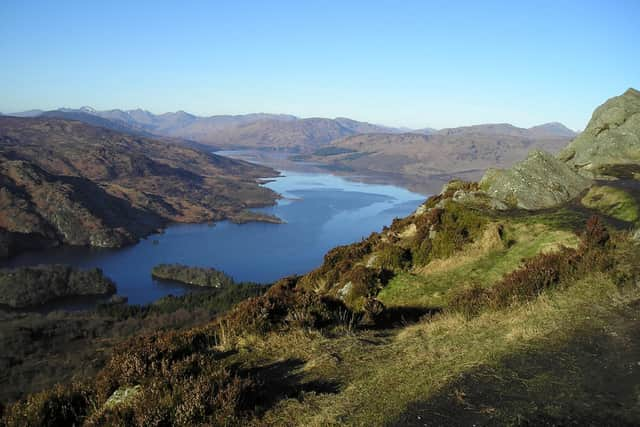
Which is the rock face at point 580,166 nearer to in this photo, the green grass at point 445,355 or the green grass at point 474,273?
the green grass at point 474,273

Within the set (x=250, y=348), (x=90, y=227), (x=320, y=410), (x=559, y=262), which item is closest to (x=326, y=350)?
(x=250, y=348)

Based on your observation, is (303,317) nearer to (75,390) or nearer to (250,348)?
(250,348)

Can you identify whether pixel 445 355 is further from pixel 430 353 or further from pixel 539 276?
pixel 539 276

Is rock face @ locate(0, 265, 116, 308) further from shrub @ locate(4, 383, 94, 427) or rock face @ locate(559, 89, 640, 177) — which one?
shrub @ locate(4, 383, 94, 427)

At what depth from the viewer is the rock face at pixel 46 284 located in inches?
4547

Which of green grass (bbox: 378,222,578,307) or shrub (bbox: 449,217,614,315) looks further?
green grass (bbox: 378,222,578,307)

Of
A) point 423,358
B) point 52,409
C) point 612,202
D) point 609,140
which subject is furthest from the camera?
point 609,140

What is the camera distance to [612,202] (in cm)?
1941

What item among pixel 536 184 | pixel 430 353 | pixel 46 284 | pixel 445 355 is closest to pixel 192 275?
pixel 46 284

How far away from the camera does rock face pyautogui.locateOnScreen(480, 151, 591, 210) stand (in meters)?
22.4

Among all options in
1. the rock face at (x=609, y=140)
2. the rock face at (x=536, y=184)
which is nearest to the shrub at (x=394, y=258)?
the rock face at (x=536, y=184)

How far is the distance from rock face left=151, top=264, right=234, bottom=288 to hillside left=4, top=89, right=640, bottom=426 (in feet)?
371

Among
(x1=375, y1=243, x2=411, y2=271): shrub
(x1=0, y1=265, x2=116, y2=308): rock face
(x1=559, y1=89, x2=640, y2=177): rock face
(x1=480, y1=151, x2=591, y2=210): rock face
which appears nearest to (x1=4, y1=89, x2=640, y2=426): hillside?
(x1=375, y1=243, x2=411, y2=271): shrub

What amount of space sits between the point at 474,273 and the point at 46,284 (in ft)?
444
